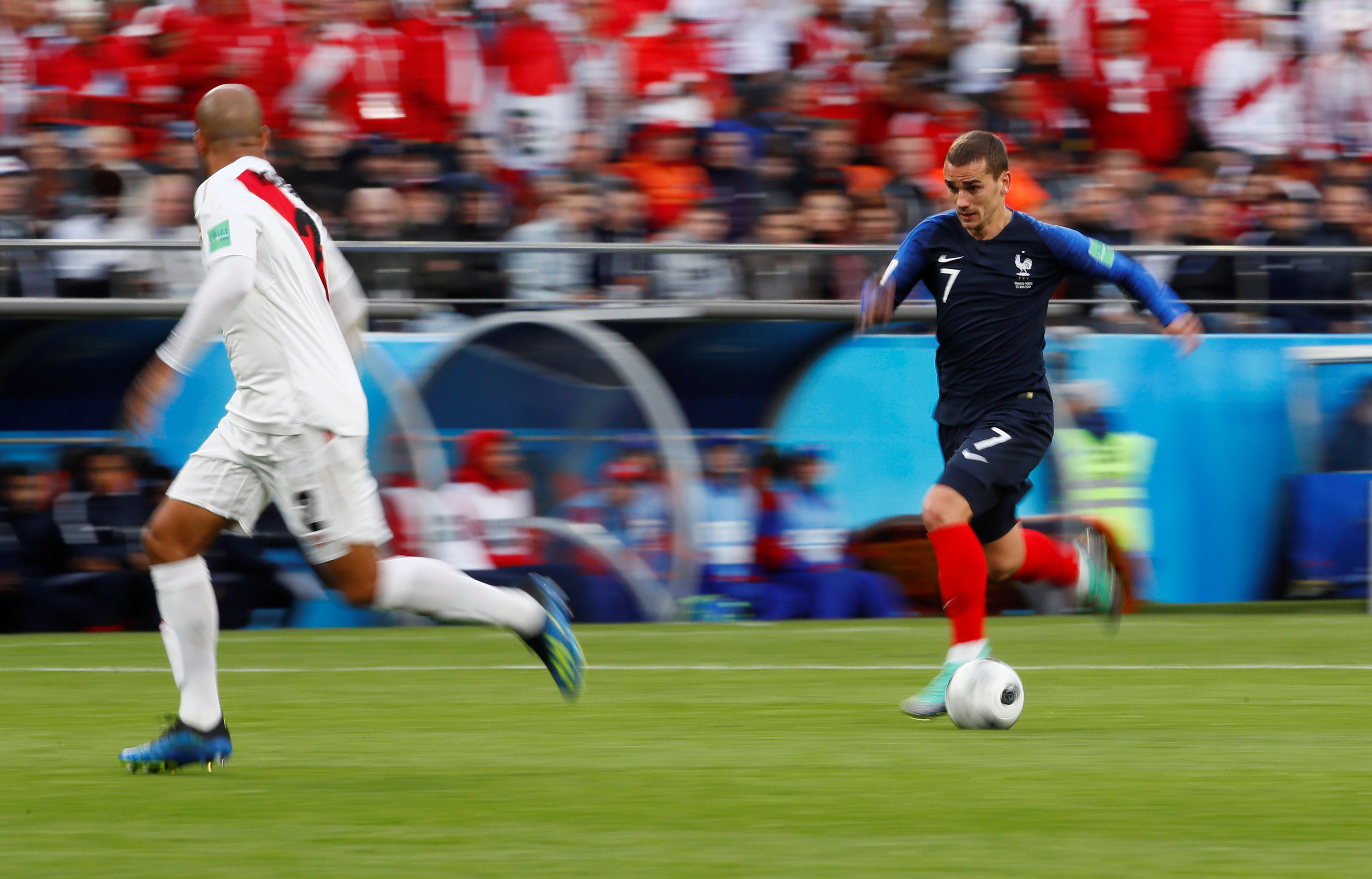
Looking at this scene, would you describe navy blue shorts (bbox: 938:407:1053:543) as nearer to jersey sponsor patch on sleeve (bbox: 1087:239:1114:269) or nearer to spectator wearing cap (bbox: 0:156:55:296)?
jersey sponsor patch on sleeve (bbox: 1087:239:1114:269)

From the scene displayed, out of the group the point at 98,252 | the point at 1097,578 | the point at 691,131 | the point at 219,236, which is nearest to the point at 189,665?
the point at 219,236

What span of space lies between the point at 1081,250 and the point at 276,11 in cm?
793

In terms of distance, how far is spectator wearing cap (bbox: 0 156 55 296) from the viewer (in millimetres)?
11656

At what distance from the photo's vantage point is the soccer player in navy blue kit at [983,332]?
6352mm

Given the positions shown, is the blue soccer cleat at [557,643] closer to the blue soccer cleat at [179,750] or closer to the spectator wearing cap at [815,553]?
the blue soccer cleat at [179,750]

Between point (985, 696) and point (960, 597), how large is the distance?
0.41 meters

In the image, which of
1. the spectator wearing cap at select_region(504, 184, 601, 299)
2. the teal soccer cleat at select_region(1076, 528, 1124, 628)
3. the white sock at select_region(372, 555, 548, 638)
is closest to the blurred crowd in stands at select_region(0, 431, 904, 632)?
the spectator wearing cap at select_region(504, 184, 601, 299)

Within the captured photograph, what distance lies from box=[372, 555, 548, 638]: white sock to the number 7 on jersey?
1.90 metres

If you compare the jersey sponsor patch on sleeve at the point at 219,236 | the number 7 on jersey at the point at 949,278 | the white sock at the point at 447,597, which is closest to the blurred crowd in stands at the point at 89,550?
the number 7 on jersey at the point at 949,278

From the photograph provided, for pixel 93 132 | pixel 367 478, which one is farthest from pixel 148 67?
pixel 367 478

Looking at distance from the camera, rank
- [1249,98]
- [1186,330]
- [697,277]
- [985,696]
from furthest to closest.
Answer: [1249,98], [697,277], [1186,330], [985,696]

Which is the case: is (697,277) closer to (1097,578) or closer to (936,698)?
(1097,578)

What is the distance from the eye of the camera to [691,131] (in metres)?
13.2

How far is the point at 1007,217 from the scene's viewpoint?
21.8ft
